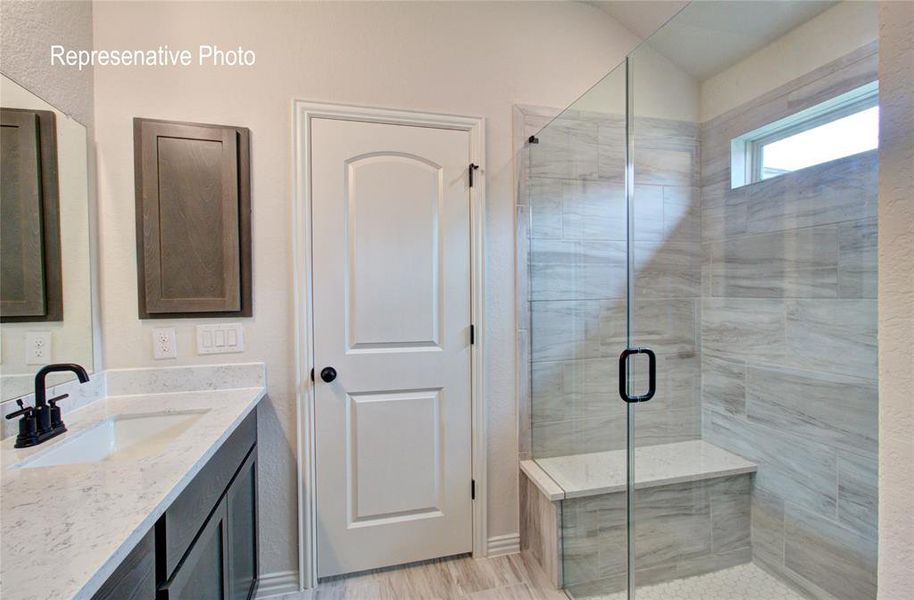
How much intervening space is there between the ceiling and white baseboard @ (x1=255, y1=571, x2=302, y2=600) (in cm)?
277

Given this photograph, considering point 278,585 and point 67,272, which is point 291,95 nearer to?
point 67,272

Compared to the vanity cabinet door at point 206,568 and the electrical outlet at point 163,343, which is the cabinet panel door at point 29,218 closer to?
the electrical outlet at point 163,343

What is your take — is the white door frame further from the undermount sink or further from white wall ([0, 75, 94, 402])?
white wall ([0, 75, 94, 402])

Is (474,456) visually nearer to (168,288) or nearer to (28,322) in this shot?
(168,288)

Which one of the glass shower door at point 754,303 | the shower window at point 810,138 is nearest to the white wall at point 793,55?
the glass shower door at point 754,303

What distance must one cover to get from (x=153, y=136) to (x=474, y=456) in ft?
6.36

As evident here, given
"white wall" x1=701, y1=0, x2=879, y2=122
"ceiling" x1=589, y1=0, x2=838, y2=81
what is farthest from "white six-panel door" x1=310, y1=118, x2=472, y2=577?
"white wall" x1=701, y1=0, x2=879, y2=122

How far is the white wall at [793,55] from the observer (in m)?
1.30

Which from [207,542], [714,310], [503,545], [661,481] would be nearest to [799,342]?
[714,310]

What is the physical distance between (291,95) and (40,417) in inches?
55.9

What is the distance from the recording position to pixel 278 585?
1.70m

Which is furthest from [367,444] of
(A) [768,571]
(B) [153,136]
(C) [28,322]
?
(A) [768,571]

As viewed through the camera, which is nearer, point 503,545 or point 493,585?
point 493,585

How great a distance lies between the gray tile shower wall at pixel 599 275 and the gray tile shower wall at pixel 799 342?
4.0 inches
